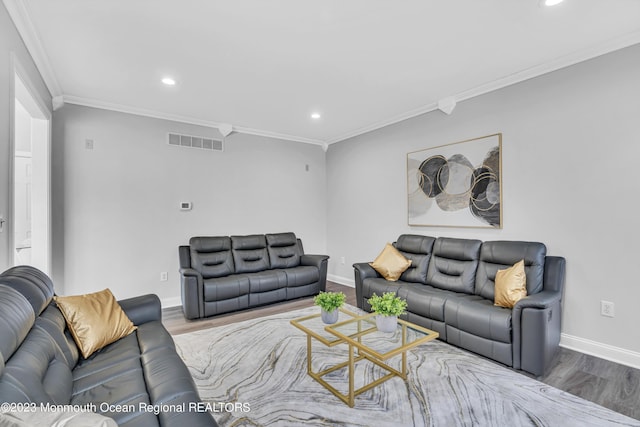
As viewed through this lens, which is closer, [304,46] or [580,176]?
[304,46]

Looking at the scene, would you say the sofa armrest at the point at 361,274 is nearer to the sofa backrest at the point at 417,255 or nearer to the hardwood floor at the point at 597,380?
the sofa backrest at the point at 417,255

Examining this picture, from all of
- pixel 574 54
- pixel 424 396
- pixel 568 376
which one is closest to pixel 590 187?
pixel 574 54

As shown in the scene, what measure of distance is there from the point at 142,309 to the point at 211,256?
184 cm

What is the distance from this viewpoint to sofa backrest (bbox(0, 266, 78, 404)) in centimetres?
108

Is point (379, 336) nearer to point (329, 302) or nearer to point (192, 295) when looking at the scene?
point (329, 302)

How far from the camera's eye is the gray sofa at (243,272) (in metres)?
3.70

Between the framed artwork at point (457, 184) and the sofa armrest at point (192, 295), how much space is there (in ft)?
9.61

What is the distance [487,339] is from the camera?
2592mm

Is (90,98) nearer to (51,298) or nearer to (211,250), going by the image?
(211,250)

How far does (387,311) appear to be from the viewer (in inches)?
86.6

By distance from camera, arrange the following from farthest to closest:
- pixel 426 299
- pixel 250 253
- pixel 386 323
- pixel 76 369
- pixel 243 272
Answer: pixel 250 253 < pixel 243 272 < pixel 426 299 < pixel 386 323 < pixel 76 369

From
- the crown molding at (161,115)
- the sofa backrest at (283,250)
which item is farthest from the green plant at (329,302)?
the crown molding at (161,115)

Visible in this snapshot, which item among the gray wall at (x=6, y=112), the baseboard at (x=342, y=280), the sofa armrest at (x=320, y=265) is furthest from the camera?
the baseboard at (x=342, y=280)

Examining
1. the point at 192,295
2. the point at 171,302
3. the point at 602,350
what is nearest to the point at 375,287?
the point at 602,350
